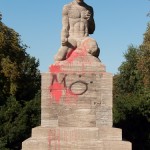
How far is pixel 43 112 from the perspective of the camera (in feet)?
42.8

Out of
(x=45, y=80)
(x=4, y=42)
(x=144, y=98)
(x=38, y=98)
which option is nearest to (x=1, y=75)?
(x=4, y=42)

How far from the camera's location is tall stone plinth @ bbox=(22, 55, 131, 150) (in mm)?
12617

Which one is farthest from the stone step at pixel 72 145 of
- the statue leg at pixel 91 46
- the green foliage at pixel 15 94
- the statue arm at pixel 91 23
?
the green foliage at pixel 15 94

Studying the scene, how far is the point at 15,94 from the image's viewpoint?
2895 centimetres

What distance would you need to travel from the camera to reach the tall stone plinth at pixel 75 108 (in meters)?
12.6

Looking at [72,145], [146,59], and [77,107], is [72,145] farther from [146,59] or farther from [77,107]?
[146,59]

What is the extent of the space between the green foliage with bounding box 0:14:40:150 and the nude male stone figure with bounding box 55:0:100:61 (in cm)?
701

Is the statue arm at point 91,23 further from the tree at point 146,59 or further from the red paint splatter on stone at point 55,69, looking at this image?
the tree at point 146,59

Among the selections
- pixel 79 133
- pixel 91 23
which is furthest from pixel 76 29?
pixel 79 133

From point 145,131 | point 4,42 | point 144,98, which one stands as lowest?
point 145,131

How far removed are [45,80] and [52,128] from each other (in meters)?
1.41

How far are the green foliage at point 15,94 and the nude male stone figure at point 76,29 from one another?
276 inches

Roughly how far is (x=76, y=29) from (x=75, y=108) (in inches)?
102

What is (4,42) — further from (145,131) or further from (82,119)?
(82,119)
